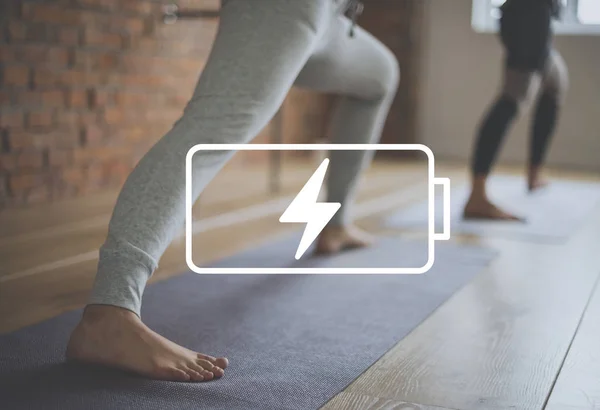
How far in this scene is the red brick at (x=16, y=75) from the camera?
2174mm

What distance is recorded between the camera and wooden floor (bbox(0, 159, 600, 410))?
0.89 m

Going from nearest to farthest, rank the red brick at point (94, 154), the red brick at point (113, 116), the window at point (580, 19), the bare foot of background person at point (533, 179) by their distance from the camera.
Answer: the red brick at point (94, 154) → the red brick at point (113, 116) → the bare foot of background person at point (533, 179) → the window at point (580, 19)

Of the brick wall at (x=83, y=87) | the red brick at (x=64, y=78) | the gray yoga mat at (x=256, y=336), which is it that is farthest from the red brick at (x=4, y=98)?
the gray yoga mat at (x=256, y=336)

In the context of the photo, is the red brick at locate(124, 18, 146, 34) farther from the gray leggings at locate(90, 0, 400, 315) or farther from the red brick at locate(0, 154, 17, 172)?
the gray leggings at locate(90, 0, 400, 315)

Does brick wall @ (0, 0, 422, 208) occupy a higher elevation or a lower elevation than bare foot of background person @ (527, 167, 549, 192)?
higher

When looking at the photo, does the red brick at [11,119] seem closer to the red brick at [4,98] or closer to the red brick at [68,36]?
the red brick at [4,98]

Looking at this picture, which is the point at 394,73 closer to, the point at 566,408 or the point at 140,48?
the point at 566,408

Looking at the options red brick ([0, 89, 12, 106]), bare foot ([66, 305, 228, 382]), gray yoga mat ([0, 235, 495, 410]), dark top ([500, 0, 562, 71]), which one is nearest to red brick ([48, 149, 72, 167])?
red brick ([0, 89, 12, 106])

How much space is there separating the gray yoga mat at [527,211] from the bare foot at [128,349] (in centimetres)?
129

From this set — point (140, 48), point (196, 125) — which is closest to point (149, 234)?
Answer: point (196, 125)

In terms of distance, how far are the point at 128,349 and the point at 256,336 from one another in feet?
0.81

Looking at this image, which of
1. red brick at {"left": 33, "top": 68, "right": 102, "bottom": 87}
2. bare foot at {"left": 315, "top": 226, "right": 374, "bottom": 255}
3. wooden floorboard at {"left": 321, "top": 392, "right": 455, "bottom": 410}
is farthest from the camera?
red brick at {"left": 33, "top": 68, "right": 102, "bottom": 87}

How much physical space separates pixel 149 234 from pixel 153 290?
45cm

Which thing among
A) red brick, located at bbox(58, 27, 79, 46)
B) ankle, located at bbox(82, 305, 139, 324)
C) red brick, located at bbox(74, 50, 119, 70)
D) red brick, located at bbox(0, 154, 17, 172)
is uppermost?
red brick, located at bbox(58, 27, 79, 46)
